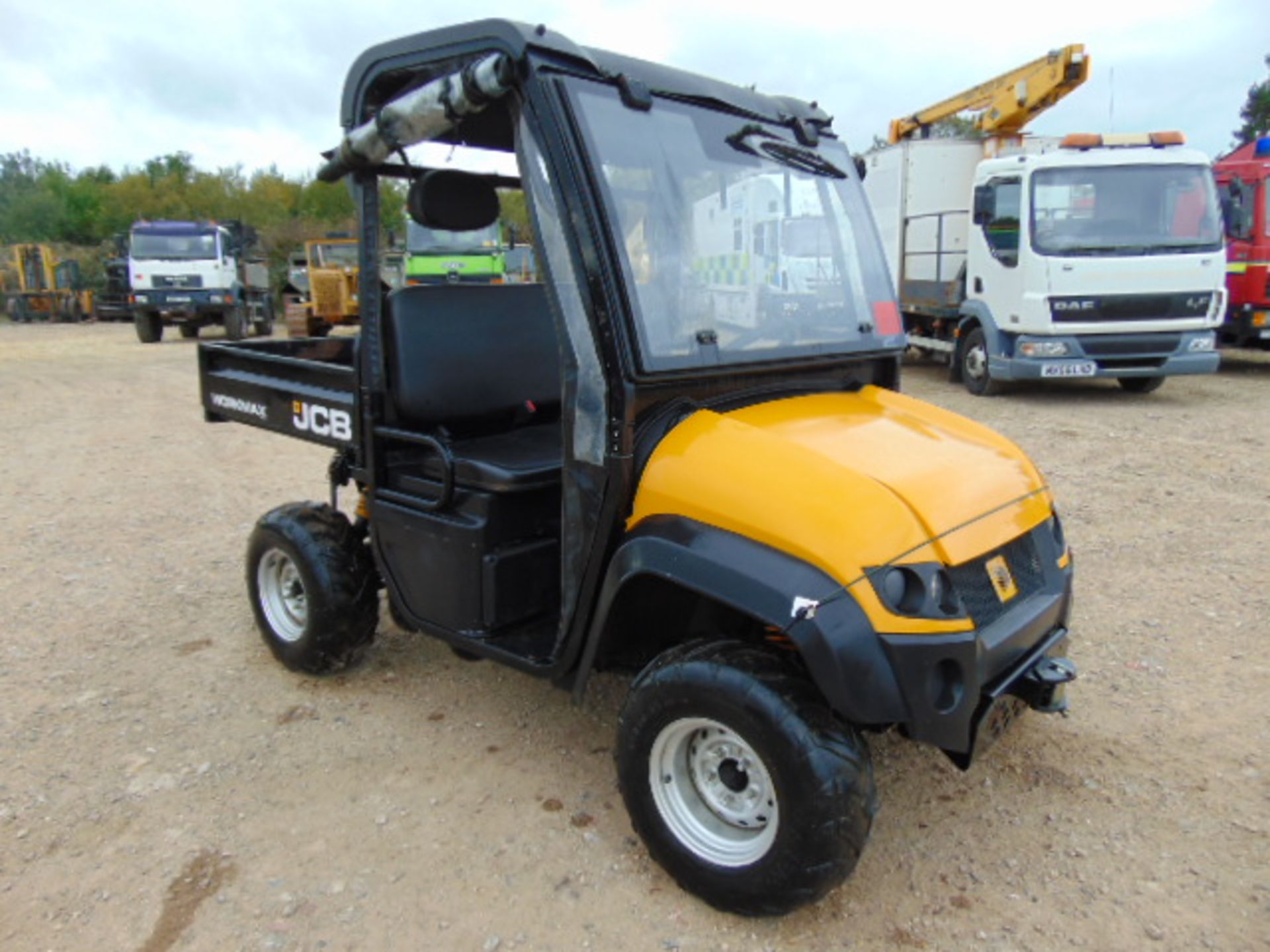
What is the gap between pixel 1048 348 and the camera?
996cm

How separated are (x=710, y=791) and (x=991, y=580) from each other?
0.97 m

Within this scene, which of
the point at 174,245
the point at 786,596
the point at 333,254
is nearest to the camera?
the point at 786,596

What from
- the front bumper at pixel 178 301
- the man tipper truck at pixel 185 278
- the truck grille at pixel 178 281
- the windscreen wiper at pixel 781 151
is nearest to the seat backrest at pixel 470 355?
the windscreen wiper at pixel 781 151

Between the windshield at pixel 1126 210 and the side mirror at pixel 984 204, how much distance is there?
22.6 inches

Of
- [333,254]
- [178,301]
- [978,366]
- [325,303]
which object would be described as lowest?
[978,366]

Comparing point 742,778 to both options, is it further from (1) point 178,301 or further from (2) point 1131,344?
(1) point 178,301

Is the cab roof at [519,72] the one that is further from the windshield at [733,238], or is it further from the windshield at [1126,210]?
the windshield at [1126,210]

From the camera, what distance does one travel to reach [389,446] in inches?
140

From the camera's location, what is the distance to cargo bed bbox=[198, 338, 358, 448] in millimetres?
A: 3754

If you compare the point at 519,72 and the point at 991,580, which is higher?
the point at 519,72

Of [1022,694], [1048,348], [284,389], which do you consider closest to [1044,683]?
[1022,694]

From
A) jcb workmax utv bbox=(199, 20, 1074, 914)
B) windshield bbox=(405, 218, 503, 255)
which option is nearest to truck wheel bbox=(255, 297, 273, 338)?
windshield bbox=(405, 218, 503, 255)

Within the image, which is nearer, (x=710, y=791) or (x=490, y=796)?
(x=710, y=791)

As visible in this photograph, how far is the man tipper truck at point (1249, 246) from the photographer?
455 inches
